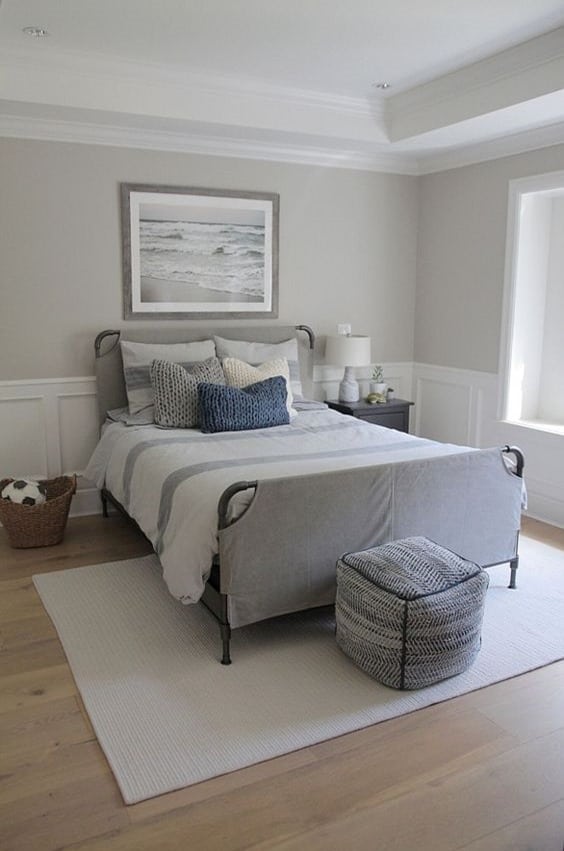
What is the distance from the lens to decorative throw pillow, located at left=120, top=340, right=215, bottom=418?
14.3 feet

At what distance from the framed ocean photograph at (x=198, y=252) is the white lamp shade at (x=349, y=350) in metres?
0.51

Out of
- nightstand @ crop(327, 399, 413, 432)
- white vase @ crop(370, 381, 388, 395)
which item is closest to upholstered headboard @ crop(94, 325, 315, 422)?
nightstand @ crop(327, 399, 413, 432)

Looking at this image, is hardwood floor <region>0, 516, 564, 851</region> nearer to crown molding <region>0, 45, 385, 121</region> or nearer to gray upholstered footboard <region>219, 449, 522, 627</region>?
gray upholstered footboard <region>219, 449, 522, 627</region>

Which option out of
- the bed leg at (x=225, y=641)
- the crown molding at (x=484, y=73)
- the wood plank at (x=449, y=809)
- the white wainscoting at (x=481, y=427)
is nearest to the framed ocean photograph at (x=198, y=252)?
the crown molding at (x=484, y=73)

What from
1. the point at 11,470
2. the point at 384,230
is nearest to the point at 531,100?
the point at 384,230

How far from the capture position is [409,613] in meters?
2.56

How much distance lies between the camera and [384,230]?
216 inches

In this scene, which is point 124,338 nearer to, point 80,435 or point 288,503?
point 80,435

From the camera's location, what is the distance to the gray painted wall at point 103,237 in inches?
168

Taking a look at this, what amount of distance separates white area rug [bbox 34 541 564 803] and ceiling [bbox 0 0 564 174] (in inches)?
101

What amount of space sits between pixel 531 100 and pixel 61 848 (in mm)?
3773

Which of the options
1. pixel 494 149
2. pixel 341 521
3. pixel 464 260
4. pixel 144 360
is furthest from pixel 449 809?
pixel 494 149

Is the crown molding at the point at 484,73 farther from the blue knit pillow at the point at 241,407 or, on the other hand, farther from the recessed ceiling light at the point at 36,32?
the recessed ceiling light at the point at 36,32

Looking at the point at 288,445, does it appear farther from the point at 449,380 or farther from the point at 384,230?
the point at 384,230
